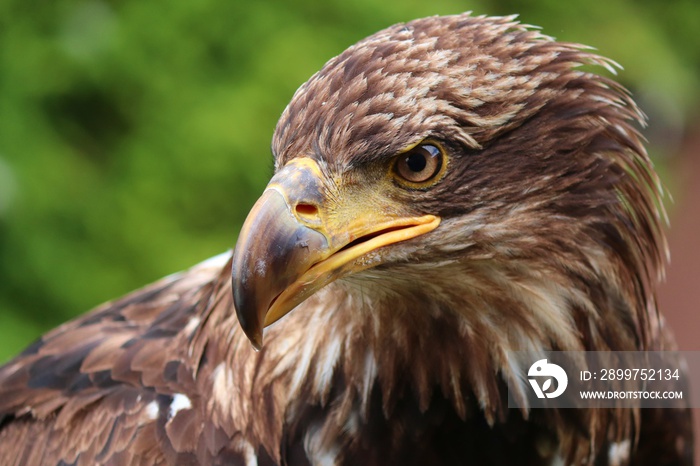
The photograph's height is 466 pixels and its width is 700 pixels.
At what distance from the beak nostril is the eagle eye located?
201mm

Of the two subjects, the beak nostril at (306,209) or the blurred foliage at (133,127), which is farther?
the blurred foliage at (133,127)

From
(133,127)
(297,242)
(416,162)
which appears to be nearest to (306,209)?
(297,242)

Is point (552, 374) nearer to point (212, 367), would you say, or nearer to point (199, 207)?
point (212, 367)

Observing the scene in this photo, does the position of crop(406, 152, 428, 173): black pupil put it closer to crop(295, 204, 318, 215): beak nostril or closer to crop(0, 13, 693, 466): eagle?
crop(0, 13, 693, 466): eagle

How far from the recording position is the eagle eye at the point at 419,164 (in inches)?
88.4

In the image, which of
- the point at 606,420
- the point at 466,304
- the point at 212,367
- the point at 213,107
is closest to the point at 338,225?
the point at 466,304

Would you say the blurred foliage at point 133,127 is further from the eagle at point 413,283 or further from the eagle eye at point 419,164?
the eagle eye at point 419,164

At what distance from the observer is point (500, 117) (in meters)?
2.30

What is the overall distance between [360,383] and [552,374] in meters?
0.47

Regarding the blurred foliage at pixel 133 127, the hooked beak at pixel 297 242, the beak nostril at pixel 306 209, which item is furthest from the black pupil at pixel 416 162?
the blurred foliage at pixel 133 127

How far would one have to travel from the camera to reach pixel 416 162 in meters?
2.25

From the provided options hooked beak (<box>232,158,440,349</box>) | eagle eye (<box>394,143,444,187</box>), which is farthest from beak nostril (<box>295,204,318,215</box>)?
eagle eye (<box>394,143,444,187</box>)

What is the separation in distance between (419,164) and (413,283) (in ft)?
1.03

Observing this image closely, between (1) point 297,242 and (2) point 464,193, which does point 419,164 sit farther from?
(1) point 297,242
